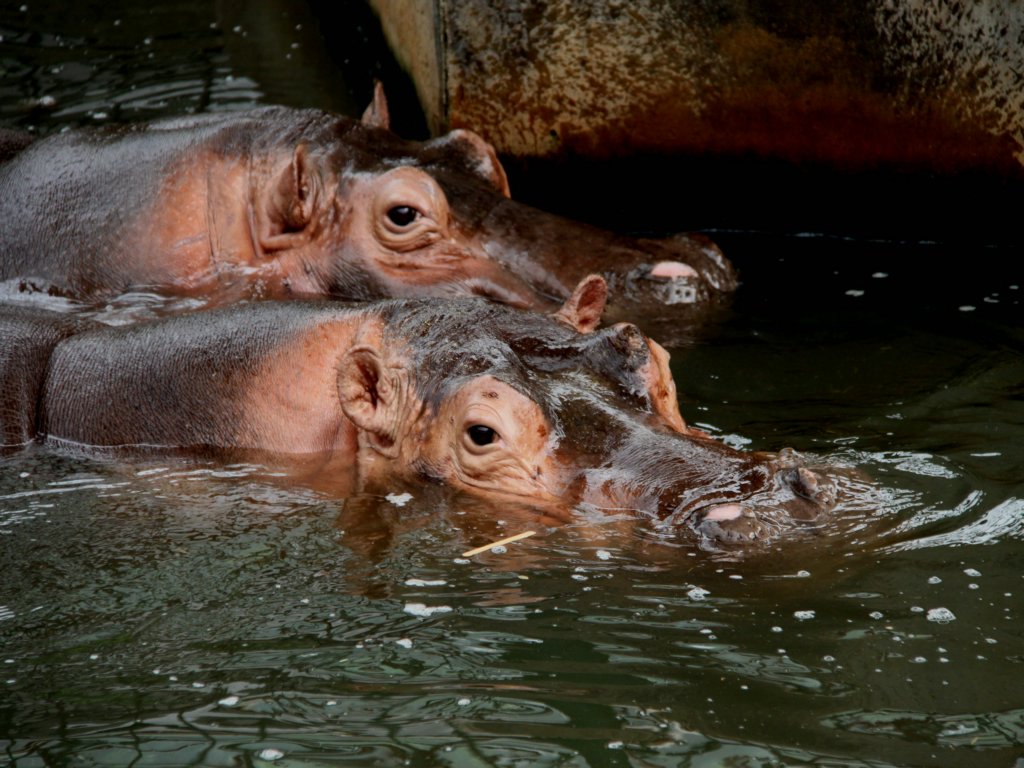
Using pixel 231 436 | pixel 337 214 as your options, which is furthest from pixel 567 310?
pixel 337 214

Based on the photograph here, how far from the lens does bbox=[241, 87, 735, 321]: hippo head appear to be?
7.34 metres

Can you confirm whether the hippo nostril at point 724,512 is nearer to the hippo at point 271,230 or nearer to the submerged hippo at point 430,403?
the submerged hippo at point 430,403

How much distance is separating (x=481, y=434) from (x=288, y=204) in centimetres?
259

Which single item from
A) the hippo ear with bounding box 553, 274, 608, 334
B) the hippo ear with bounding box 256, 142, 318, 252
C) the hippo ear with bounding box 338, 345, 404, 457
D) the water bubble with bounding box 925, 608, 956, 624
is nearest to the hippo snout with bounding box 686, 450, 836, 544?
the water bubble with bounding box 925, 608, 956, 624

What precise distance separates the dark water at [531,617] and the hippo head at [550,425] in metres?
0.12

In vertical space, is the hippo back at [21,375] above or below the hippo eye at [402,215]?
below

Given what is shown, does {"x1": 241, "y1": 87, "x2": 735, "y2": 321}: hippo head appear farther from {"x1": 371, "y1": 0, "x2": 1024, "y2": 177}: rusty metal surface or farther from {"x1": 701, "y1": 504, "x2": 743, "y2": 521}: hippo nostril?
{"x1": 701, "y1": 504, "x2": 743, "y2": 521}: hippo nostril

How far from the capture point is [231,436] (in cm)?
560

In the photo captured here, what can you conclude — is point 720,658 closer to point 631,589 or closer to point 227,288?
point 631,589

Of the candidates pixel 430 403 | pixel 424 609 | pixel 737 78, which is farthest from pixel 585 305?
pixel 737 78

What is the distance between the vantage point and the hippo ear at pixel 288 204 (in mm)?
7230

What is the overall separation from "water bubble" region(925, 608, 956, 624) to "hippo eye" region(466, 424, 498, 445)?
155cm

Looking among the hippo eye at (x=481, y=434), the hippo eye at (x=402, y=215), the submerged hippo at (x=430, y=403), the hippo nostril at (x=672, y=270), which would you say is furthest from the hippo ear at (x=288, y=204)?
the hippo eye at (x=481, y=434)

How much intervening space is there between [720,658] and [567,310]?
2180 mm
